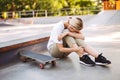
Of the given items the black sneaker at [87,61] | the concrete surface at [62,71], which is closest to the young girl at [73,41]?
the black sneaker at [87,61]

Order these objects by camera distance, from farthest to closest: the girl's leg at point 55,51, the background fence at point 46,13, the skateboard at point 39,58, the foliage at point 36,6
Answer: the foliage at point 36,6 < the background fence at point 46,13 < the girl's leg at point 55,51 < the skateboard at point 39,58

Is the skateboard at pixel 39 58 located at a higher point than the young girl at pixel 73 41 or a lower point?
lower

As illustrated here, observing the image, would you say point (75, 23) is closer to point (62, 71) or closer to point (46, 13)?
point (62, 71)

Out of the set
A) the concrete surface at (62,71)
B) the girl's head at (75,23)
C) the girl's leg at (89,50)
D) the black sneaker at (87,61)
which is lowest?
the concrete surface at (62,71)

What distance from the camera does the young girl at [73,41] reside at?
125 inches

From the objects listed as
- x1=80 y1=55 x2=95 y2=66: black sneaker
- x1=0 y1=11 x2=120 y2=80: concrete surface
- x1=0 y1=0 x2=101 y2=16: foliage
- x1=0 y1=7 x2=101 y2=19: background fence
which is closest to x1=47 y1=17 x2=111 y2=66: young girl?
x1=80 y1=55 x2=95 y2=66: black sneaker

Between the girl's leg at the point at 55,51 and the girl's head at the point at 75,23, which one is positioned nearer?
the girl's head at the point at 75,23

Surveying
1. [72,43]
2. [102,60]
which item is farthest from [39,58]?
[102,60]

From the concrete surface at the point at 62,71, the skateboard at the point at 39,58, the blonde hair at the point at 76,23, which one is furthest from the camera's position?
the skateboard at the point at 39,58

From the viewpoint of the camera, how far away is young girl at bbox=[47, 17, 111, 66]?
10.4 ft

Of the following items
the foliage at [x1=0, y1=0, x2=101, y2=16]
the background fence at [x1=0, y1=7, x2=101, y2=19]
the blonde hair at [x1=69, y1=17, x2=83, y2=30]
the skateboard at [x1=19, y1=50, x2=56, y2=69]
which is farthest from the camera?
the foliage at [x1=0, y1=0, x2=101, y2=16]

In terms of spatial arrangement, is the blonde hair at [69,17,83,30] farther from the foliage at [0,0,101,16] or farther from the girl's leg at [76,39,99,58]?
the foliage at [0,0,101,16]

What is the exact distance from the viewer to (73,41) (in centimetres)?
320

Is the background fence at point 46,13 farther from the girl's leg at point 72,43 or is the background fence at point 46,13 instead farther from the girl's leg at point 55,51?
the girl's leg at point 72,43
